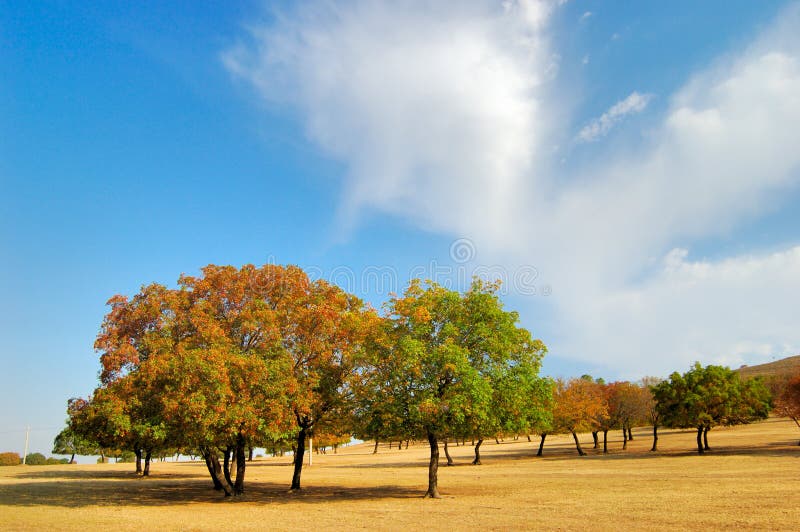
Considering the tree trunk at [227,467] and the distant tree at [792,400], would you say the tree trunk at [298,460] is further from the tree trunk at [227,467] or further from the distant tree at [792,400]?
the distant tree at [792,400]

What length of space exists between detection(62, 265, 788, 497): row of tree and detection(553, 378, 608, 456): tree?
4604 centimetres

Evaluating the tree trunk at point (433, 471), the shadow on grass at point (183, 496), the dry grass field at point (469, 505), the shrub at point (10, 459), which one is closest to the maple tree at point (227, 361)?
the shadow on grass at point (183, 496)

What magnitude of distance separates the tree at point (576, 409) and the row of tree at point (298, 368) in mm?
46042

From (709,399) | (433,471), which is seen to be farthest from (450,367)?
(709,399)

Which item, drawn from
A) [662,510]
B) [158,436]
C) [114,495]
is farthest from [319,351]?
[662,510]

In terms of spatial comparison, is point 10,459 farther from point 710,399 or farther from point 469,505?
point 710,399

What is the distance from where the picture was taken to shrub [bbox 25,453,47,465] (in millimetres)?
114425

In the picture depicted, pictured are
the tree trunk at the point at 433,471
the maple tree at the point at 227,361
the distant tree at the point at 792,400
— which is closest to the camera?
the maple tree at the point at 227,361

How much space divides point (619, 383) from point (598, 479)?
5328 cm

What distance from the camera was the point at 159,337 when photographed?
31453 mm

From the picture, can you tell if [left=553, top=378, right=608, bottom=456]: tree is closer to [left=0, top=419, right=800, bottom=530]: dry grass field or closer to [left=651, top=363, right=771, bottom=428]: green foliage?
[left=651, top=363, right=771, bottom=428]: green foliage

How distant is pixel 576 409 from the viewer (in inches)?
2945

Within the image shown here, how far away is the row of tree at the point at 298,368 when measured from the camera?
27.7m

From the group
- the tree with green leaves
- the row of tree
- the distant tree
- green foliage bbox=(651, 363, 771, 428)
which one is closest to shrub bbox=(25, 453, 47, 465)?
the row of tree
